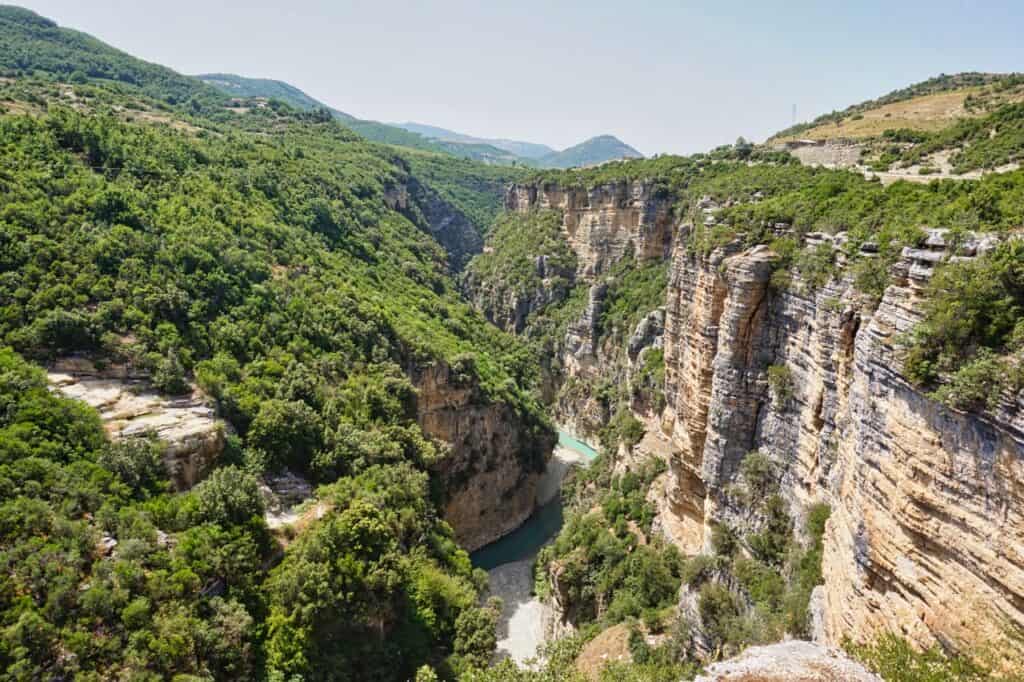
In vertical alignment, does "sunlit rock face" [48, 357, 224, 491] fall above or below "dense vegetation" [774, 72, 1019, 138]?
below

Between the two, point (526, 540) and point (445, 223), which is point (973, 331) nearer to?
point (526, 540)

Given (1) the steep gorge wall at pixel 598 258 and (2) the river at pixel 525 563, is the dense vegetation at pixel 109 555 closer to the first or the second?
(2) the river at pixel 525 563

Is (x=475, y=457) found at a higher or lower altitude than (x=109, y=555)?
lower

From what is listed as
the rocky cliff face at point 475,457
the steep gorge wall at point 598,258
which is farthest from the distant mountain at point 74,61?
the steep gorge wall at point 598,258

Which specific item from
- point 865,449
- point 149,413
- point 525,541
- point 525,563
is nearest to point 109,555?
point 149,413

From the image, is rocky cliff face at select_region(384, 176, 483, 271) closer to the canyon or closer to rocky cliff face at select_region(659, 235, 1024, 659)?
the canyon

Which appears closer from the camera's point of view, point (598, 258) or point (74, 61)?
point (598, 258)

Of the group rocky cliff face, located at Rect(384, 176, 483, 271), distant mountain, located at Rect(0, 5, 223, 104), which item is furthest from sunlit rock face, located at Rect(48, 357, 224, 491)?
rocky cliff face, located at Rect(384, 176, 483, 271)
